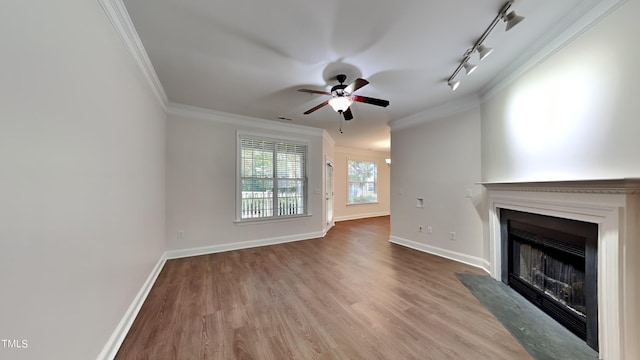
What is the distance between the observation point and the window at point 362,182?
782cm

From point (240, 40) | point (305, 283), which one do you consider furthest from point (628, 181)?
point (240, 40)

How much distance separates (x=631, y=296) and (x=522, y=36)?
2214 millimetres

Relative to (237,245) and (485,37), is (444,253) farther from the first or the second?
(237,245)

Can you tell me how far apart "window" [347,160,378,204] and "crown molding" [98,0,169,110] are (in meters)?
6.00

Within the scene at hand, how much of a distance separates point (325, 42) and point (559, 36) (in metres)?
2.09

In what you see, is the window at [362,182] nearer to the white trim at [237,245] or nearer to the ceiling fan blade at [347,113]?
the white trim at [237,245]

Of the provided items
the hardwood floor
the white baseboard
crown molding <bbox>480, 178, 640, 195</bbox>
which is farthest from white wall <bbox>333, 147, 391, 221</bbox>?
crown molding <bbox>480, 178, 640, 195</bbox>

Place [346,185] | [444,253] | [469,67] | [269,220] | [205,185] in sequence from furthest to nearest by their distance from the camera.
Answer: [346,185] → [269,220] → [205,185] → [444,253] → [469,67]

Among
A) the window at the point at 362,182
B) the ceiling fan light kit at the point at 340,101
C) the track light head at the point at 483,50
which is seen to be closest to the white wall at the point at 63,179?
the ceiling fan light kit at the point at 340,101

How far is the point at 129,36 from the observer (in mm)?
1900

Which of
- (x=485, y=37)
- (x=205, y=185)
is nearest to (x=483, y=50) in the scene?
(x=485, y=37)

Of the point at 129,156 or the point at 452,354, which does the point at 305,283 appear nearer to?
the point at 452,354

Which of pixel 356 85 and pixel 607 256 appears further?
pixel 356 85

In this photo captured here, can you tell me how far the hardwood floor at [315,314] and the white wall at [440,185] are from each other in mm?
478
